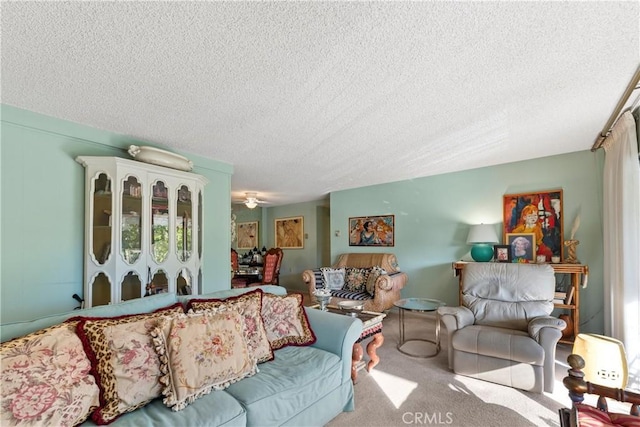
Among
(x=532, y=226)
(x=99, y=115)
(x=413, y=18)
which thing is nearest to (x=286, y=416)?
(x=413, y=18)

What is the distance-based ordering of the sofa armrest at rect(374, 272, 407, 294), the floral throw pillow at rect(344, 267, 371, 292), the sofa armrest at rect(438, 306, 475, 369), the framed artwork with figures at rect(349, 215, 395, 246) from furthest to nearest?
the framed artwork with figures at rect(349, 215, 395, 246)
the floral throw pillow at rect(344, 267, 371, 292)
the sofa armrest at rect(374, 272, 407, 294)
the sofa armrest at rect(438, 306, 475, 369)

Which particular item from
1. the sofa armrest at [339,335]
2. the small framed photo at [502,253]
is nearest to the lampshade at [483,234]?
the small framed photo at [502,253]

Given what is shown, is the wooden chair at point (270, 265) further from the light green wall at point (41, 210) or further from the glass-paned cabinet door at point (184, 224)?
the light green wall at point (41, 210)

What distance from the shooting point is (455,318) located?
2.66 metres

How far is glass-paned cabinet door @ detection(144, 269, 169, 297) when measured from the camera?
2.68 m

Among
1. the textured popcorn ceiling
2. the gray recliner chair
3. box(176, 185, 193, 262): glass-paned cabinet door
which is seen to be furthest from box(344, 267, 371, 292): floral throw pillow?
box(176, 185, 193, 262): glass-paned cabinet door

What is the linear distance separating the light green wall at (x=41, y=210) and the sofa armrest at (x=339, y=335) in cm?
209

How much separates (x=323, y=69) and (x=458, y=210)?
356cm

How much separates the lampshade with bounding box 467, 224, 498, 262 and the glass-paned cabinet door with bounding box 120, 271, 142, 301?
398 centimetres

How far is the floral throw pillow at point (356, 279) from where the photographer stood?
4.71 m

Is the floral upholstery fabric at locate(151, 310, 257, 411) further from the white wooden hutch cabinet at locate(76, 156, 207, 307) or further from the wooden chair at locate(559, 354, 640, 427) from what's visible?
the wooden chair at locate(559, 354, 640, 427)

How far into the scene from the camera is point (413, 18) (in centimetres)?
133

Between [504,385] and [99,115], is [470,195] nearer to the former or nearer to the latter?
[504,385]

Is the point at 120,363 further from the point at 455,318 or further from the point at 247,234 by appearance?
the point at 247,234
